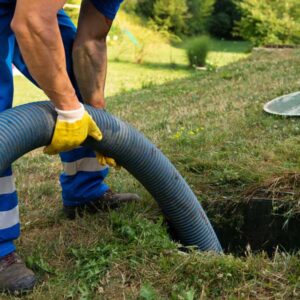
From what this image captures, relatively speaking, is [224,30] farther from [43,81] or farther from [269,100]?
[43,81]

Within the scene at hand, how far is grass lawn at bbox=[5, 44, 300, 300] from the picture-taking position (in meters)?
2.36

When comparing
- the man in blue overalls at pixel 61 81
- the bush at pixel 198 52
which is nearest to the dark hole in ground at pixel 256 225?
the man in blue overalls at pixel 61 81

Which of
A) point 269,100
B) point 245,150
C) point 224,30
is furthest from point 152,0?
point 245,150

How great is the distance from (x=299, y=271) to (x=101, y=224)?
1106 millimetres

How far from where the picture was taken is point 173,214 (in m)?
3.04

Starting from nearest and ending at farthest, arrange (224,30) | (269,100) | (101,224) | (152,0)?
(101,224)
(269,100)
(152,0)
(224,30)

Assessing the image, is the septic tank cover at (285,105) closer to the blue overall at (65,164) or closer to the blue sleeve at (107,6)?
the blue overall at (65,164)

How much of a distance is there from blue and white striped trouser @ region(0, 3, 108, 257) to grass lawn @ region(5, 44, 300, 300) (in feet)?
0.54

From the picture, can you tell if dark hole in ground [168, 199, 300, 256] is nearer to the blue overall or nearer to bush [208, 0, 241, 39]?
the blue overall

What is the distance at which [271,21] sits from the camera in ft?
63.4

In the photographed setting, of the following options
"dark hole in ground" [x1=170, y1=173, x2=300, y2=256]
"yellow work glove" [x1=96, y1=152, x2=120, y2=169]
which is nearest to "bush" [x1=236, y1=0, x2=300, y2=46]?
"dark hole in ground" [x1=170, y1=173, x2=300, y2=256]

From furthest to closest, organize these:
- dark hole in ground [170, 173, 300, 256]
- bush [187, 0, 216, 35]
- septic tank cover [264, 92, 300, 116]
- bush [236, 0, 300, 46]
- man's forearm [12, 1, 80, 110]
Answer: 1. bush [187, 0, 216, 35]
2. bush [236, 0, 300, 46]
3. septic tank cover [264, 92, 300, 116]
4. dark hole in ground [170, 173, 300, 256]
5. man's forearm [12, 1, 80, 110]

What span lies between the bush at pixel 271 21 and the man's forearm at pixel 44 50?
17033mm

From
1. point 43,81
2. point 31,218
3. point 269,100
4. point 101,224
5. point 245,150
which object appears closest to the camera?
point 43,81
